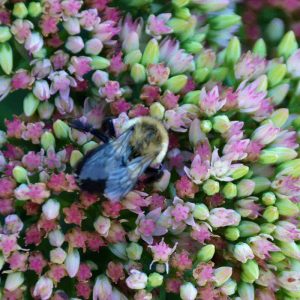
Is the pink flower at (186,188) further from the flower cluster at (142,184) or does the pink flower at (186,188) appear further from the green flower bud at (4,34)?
the green flower bud at (4,34)

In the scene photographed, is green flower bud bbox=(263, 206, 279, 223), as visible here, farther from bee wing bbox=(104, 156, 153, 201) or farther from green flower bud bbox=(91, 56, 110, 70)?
green flower bud bbox=(91, 56, 110, 70)

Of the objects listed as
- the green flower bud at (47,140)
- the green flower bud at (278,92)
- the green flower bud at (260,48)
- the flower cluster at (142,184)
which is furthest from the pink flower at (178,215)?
the green flower bud at (260,48)

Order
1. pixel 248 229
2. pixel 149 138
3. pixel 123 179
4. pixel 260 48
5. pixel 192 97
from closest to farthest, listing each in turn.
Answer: pixel 123 179
pixel 149 138
pixel 248 229
pixel 192 97
pixel 260 48

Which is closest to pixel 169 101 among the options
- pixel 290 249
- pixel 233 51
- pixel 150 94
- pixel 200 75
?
pixel 150 94

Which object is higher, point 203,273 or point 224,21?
point 224,21

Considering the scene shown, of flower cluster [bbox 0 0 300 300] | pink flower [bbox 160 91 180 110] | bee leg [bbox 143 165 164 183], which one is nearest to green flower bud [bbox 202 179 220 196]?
flower cluster [bbox 0 0 300 300]

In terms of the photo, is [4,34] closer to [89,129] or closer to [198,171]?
[89,129]

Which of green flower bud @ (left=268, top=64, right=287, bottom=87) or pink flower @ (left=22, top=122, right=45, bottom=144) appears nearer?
pink flower @ (left=22, top=122, right=45, bottom=144)
